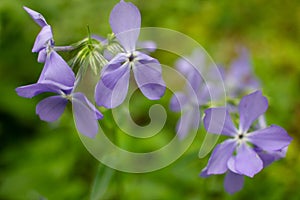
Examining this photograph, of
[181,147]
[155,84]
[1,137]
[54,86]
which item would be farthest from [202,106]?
[1,137]

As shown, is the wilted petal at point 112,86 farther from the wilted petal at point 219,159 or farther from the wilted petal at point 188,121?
the wilted petal at point 188,121

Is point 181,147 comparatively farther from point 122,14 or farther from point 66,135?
point 122,14

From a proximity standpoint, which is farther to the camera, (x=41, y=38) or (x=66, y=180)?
(x=66, y=180)

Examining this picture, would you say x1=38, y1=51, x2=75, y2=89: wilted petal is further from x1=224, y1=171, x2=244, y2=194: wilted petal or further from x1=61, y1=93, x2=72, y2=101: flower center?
x1=224, y1=171, x2=244, y2=194: wilted petal

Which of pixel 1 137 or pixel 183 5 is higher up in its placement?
pixel 183 5

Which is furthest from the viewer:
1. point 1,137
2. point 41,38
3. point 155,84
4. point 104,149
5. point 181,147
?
point 1,137

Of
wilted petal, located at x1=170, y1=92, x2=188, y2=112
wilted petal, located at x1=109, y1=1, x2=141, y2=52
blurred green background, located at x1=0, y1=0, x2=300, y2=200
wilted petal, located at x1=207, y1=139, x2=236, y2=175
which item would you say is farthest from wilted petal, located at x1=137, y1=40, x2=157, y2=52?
blurred green background, located at x1=0, y1=0, x2=300, y2=200

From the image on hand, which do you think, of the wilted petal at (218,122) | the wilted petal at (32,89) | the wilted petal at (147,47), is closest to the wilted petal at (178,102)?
the wilted petal at (147,47)
